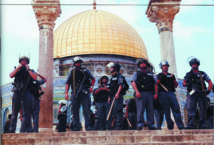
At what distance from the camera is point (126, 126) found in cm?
852

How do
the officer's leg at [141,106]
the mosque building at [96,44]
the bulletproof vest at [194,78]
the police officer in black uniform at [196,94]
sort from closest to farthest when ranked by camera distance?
the officer's leg at [141,106] → the police officer in black uniform at [196,94] → the bulletproof vest at [194,78] → the mosque building at [96,44]

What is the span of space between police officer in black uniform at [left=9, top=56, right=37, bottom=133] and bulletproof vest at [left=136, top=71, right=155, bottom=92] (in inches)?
82.2

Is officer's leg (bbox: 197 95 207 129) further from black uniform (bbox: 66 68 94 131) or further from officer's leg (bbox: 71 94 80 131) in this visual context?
officer's leg (bbox: 71 94 80 131)

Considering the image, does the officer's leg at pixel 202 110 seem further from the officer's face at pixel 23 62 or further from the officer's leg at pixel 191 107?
the officer's face at pixel 23 62

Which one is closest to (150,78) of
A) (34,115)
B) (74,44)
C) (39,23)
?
(34,115)

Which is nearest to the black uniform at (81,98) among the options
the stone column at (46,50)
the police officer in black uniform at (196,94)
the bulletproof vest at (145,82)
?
the bulletproof vest at (145,82)

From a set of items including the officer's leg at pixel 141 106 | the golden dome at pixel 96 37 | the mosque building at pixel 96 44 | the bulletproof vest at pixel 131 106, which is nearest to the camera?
the officer's leg at pixel 141 106

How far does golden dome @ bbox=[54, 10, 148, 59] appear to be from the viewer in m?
24.7

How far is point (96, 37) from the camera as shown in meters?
25.2

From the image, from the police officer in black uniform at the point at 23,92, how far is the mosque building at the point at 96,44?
1621 centimetres

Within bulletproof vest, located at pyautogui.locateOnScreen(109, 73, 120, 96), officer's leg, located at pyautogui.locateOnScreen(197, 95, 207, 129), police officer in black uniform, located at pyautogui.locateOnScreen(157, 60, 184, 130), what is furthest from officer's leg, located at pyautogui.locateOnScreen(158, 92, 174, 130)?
bulletproof vest, located at pyautogui.locateOnScreen(109, 73, 120, 96)

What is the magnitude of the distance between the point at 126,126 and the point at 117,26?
19.0 meters

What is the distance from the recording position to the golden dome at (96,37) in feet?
80.9

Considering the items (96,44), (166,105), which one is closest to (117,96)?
(166,105)
